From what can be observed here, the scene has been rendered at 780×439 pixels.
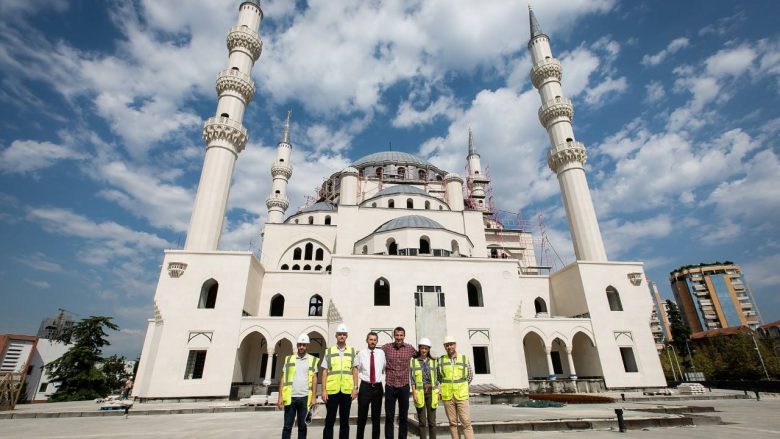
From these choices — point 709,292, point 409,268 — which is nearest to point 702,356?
point 709,292

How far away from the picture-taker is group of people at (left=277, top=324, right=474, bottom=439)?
206 inches

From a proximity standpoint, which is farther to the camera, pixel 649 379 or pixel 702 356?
pixel 702 356

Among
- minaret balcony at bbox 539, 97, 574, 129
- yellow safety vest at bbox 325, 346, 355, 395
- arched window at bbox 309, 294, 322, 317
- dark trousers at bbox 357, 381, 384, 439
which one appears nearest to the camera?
yellow safety vest at bbox 325, 346, 355, 395

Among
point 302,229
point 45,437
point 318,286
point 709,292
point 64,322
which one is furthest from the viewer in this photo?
point 709,292

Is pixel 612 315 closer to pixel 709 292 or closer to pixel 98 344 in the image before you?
pixel 98 344

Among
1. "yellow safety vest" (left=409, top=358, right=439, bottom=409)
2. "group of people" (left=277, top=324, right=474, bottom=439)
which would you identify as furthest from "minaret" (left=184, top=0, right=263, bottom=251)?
"yellow safety vest" (left=409, top=358, right=439, bottom=409)

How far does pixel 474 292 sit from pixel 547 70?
17356mm

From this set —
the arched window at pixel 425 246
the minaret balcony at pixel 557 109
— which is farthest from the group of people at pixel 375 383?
the minaret balcony at pixel 557 109

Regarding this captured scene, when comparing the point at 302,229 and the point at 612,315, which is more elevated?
the point at 302,229

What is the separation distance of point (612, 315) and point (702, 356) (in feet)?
86.1

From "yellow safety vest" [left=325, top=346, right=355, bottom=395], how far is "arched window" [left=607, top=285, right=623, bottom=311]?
20652 millimetres

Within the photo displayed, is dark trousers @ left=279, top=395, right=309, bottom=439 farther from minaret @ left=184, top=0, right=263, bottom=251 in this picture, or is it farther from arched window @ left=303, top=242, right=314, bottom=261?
arched window @ left=303, top=242, right=314, bottom=261

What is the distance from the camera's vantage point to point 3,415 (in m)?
11.2

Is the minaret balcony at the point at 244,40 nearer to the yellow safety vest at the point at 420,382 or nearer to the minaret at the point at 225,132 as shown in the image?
the minaret at the point at 225,132
